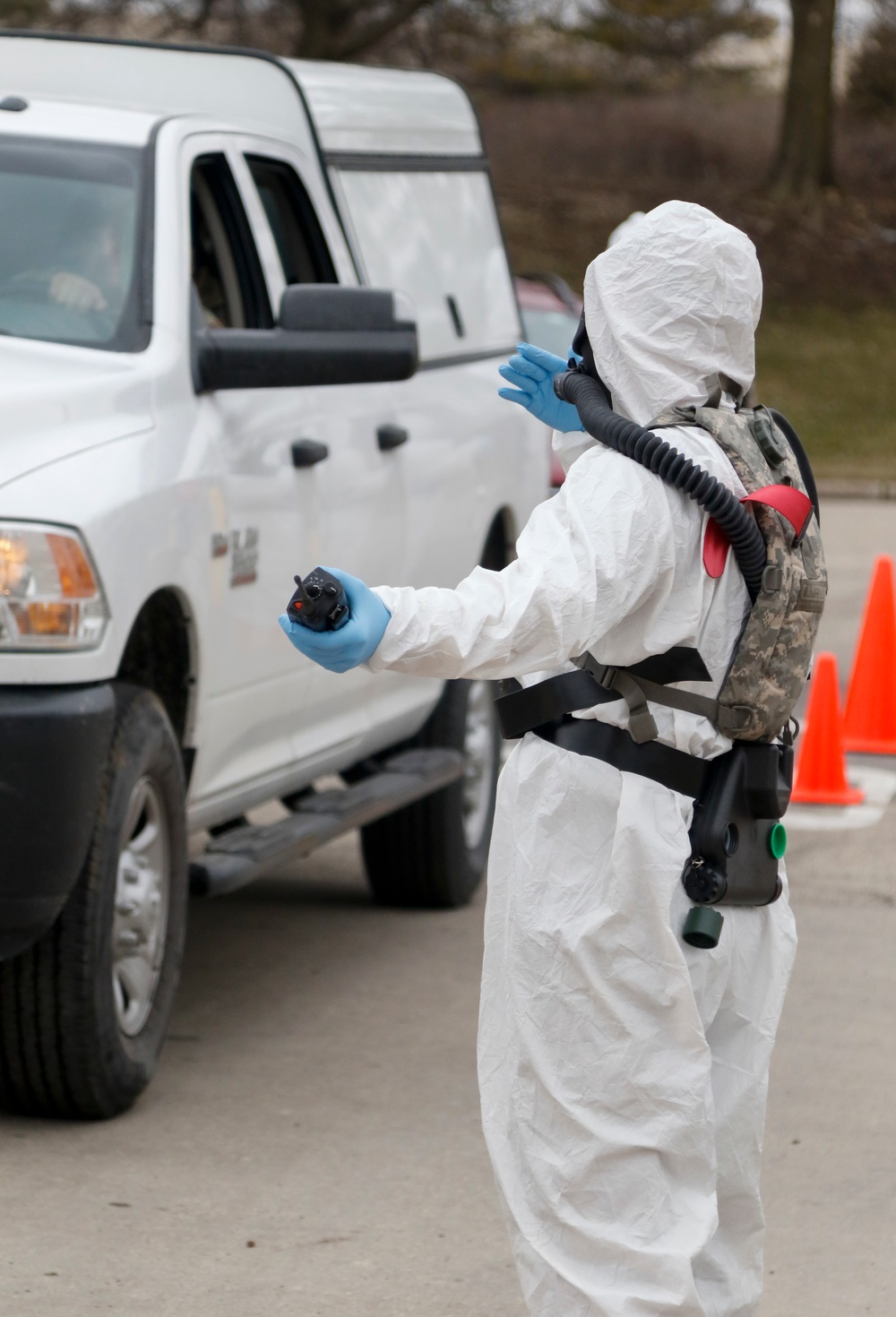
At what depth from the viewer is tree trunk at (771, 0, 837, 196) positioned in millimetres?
28859

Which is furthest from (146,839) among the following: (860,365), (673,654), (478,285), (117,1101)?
(860,365)

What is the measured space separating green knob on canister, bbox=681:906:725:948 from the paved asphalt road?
40.8 inches

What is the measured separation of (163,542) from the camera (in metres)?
4.42

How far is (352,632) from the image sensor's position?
2588 millimetres

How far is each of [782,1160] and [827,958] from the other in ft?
5.35

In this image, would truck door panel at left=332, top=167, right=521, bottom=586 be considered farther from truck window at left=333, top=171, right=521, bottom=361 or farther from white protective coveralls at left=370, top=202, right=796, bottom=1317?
white protective coveralls at left=370, top=202, right=796, bottom=1317

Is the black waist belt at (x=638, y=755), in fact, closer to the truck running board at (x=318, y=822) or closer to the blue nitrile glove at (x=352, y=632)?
the blue nitrile glove at (x=352, y=632)

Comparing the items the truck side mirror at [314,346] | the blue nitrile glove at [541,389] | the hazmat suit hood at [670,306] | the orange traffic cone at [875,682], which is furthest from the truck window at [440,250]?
the hazmat suit hood at [670,306]

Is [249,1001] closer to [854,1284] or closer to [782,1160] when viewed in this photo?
[782,1160]

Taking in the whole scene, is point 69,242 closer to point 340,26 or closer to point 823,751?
point 823,751

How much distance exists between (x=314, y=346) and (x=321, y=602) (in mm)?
2359

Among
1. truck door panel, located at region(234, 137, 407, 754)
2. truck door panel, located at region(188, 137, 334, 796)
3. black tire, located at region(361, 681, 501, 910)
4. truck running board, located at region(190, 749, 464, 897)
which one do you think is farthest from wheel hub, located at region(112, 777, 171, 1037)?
black tire, located at region(361, 681, 501, 910)

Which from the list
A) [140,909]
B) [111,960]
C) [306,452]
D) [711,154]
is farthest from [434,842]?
[711,154]

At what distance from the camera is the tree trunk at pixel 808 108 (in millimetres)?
28859
